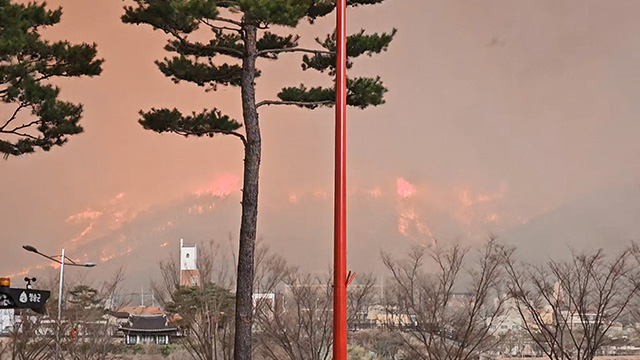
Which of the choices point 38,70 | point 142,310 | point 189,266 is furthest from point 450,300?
point 38,70

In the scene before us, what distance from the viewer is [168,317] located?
12539 millimetres

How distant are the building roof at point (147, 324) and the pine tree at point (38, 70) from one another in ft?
20.1

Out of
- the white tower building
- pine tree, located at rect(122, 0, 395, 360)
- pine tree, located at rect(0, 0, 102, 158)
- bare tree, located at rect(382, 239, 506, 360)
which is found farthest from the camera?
the white tower building

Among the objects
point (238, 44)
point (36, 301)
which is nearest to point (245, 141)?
point (238, 44)

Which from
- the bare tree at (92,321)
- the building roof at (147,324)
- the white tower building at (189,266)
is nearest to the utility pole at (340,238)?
the white tower building at (189,266)

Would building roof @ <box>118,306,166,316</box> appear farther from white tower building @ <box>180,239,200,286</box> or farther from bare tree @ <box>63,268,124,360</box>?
white tower building @ <box>180,239,200,286</box>

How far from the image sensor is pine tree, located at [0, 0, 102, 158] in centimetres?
694

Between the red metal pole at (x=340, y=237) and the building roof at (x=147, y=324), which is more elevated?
the red metal pole at (x=340, y=237)

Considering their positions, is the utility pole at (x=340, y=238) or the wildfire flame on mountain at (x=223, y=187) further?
the wildfire flame on mountain at (x=223, y=187)

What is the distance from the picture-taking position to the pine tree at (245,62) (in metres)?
6.66

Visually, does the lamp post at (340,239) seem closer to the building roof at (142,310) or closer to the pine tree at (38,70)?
the pine tree at (38,70)

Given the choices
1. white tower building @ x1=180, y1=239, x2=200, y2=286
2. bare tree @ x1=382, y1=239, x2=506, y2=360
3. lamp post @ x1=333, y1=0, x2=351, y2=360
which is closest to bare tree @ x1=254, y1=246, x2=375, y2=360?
bare tree @ x1=382, y1=239, x2=506, y2=360

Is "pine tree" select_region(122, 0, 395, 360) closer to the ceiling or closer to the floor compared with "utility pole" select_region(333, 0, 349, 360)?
closer to the ceiling

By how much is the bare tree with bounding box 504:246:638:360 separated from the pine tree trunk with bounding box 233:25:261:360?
5015 millimetres
